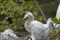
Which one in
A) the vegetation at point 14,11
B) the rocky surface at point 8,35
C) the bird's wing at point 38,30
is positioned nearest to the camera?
the rocky surface at point 8,35

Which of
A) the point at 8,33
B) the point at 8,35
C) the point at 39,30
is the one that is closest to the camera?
the point at 8,35

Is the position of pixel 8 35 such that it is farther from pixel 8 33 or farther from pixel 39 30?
pixel 39 30

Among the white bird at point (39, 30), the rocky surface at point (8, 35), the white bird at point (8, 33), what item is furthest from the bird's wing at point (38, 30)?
the white bird at point (8, 33)

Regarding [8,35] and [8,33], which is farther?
[8,33]

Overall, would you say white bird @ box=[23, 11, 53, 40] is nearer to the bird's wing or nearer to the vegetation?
the bird's wing

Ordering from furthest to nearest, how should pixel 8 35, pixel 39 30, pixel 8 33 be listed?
1. pixel 39 30
2. pixel 8 33
3. pixel 8 35

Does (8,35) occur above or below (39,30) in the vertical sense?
below

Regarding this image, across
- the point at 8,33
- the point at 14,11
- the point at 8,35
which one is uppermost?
the point at 14,11

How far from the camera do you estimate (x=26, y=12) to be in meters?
5.50

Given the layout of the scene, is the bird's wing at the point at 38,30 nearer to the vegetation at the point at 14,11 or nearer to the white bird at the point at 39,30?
the white bird at the point at 39,30

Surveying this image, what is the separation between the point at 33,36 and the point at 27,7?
40 centimetres

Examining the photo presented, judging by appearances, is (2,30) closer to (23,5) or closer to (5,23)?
(5,23)

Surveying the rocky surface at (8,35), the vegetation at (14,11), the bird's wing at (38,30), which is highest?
the vegetation at (14,11)

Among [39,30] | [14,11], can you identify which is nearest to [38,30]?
[39,30]
